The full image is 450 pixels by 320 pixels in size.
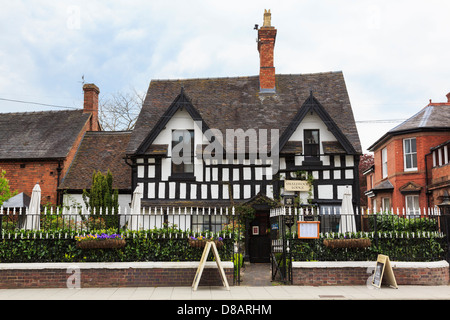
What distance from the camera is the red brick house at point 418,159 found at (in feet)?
66.8

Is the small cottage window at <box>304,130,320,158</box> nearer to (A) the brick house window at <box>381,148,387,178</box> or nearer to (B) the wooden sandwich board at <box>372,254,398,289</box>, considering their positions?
(B) the wooden sandwich board at <box>372,254,398,289</box>

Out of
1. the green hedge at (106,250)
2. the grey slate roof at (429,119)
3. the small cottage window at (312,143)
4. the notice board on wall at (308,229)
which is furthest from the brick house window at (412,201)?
the green hedge at (106,250)

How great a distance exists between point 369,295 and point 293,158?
8244 millimetres

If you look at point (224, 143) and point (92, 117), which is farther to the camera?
point (92, 117)

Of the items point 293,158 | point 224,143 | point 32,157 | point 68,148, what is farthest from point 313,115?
point 32,157

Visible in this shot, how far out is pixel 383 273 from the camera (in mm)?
10062

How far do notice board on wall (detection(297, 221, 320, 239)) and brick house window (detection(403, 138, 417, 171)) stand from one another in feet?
42.7

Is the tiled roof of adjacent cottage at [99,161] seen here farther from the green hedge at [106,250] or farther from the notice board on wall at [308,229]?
the notice board on wall at [308,229]

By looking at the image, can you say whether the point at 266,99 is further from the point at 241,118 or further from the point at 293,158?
the point at 293,158

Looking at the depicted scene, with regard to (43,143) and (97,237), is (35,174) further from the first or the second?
(97,237)

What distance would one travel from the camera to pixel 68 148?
1950cm

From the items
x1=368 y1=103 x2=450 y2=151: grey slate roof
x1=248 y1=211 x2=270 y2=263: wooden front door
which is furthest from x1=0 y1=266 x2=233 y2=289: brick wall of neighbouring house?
x1=368 y1=103 x2=450 y2=151: grey slate roof

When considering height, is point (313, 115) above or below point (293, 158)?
above

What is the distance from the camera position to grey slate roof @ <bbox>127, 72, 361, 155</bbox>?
1825cm
